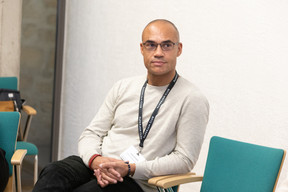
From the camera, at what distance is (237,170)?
2305 millimetres

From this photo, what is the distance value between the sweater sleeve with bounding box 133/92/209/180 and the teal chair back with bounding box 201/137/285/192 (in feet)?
0.38

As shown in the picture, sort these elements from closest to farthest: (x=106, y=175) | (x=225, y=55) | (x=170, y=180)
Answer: (x=170, y=180)
(x=106, y=175)
(x=225, y=55)

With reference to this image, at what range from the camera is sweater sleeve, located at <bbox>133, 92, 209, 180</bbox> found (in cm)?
→ 234

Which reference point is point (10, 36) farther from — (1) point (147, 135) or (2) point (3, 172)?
(1) point (147, 135)

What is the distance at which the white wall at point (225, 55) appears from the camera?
9.77ft

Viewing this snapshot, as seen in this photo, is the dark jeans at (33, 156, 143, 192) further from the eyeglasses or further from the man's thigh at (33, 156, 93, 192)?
the eyeglasses

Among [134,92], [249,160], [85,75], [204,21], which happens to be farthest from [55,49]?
[249,160]

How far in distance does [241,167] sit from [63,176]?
0.94 meters

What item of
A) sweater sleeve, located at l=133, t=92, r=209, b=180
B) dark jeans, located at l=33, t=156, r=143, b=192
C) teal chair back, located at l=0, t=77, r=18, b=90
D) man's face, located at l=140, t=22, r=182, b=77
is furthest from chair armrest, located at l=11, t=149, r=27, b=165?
teal chair back, located at l=0, t=77, r=18, b=90

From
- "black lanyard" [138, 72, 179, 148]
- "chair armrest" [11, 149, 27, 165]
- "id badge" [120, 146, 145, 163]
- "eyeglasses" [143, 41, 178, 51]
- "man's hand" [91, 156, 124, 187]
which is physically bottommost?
"chair armrest" [11, 149, 27, 165]

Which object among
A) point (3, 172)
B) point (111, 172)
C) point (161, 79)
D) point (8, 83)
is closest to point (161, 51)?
point (161, 79)

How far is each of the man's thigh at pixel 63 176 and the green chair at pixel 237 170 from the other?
437 mm

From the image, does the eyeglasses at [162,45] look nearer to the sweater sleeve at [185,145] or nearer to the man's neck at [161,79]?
the man's neck at [161,79]

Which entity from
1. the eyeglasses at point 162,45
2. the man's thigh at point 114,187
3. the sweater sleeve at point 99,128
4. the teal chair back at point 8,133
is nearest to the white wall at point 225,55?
the eyeglasses at point 162,45
